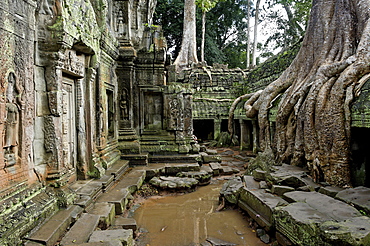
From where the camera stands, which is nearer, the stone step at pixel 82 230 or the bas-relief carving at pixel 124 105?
the stone step at pixel 82 230

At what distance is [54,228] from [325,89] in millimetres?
5096

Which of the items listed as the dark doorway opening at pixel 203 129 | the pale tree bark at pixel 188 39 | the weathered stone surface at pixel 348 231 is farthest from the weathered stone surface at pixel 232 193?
the pale tree bark at pixel 188 39

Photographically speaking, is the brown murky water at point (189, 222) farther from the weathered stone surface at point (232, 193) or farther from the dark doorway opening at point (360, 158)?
the dark doorway opening at point (360, 158)

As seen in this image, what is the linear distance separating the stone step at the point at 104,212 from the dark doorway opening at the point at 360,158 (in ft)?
13.6

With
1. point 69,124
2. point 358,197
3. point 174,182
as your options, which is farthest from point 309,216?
point 69,124

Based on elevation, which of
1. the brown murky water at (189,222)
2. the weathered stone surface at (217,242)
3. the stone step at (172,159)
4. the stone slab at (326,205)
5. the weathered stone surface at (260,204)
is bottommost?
the brown murky water at (189,222)

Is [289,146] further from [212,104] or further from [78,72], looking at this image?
[212,104]

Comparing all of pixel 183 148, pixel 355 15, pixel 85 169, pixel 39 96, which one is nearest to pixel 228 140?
pixel 183 148

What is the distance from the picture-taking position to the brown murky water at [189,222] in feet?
12.9

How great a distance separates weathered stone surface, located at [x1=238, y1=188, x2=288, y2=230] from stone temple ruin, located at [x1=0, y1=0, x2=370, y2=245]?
1.72 meters

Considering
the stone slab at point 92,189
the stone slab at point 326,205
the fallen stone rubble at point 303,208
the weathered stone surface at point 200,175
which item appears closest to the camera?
the fallen stone rubble at point 303,208

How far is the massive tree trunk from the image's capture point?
4.72m

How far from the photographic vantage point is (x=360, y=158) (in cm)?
474

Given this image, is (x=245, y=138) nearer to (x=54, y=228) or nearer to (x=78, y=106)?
(x=78, y=106)
